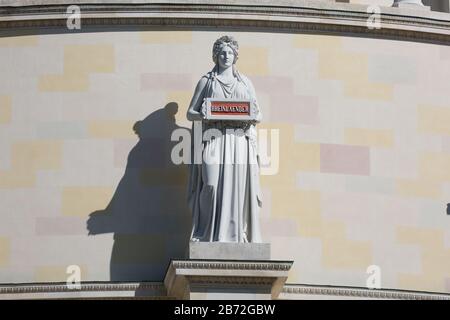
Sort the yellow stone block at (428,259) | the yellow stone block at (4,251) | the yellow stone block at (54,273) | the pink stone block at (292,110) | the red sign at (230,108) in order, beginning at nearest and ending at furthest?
the red sign at (230,108)
the yellow stone block at (54,273)
the yellow stone block at (4,251)
the yellow stone block at (428,259)
the pink stone block at (292,110)

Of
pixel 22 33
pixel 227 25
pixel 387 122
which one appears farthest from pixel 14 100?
pixel 387 122

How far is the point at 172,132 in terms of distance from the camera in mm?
26594

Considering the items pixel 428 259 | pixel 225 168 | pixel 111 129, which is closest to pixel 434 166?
pixel 428 259

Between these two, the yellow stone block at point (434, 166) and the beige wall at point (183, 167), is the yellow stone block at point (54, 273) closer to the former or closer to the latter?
the beige wall at point (183, 167)

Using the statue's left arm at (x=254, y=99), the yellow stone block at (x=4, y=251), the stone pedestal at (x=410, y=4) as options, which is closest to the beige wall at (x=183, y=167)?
the yellow stone block at (x=4, y=251)

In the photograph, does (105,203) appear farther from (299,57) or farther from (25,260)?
(299,57)

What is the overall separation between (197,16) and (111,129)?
74.0 inches

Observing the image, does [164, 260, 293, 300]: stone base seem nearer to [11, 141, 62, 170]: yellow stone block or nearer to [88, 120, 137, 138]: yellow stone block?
[88, 120, 137, 138]: yellow stone block

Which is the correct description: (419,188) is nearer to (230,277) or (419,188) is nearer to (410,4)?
(410,4)

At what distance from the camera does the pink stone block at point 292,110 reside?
26797 millimetres

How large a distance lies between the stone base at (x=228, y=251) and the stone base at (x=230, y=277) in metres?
0.11

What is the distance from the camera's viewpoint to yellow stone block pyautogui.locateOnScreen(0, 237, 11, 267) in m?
26.2

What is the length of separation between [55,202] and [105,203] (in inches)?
25.6
